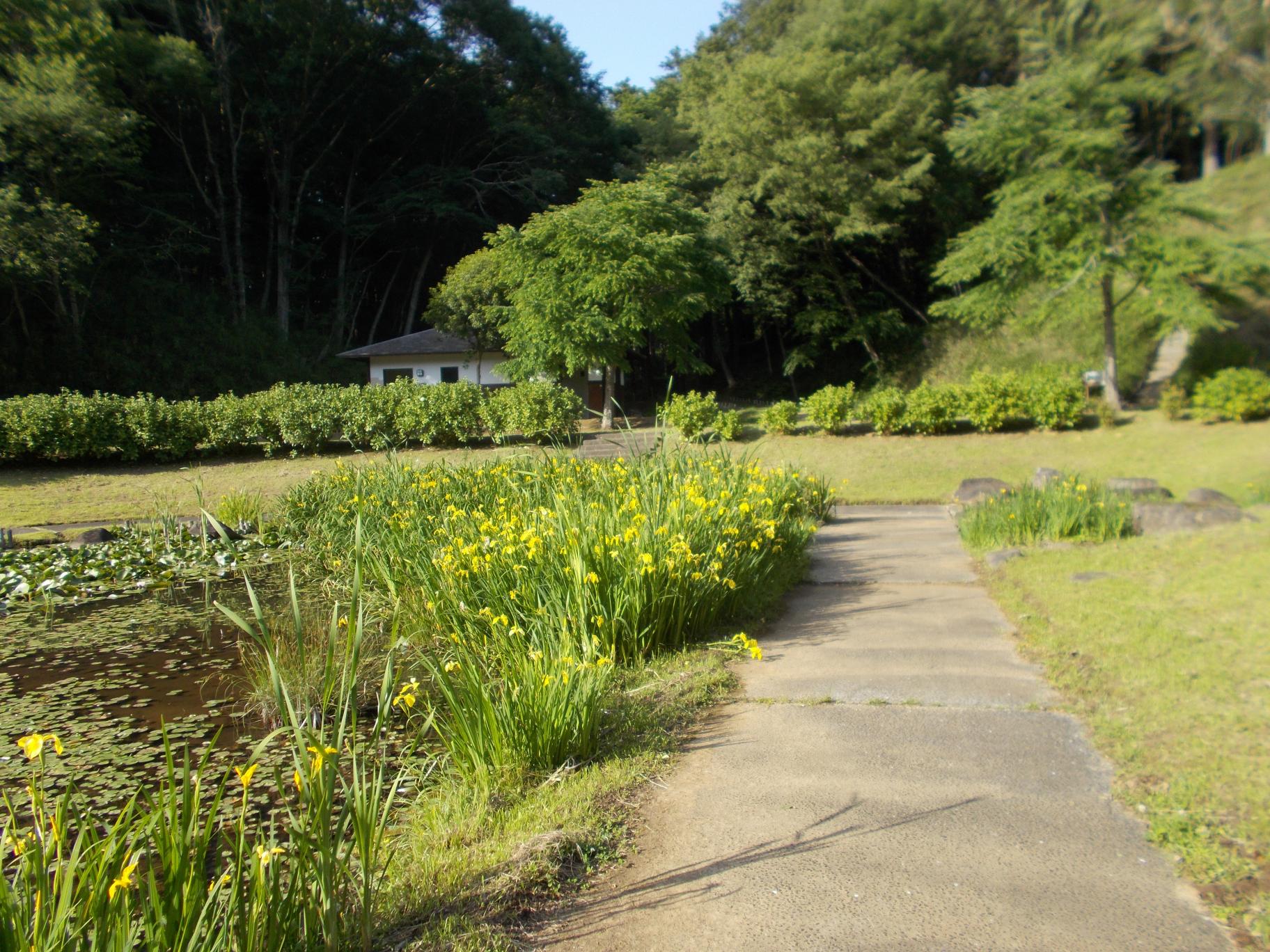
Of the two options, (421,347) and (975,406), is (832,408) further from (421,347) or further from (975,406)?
(421,347)

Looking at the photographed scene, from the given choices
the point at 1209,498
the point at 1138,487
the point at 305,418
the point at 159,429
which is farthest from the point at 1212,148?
the point at 159,429

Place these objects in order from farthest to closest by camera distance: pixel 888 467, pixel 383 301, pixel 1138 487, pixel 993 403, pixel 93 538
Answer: pixel 383 301, pixel 993 403, pixel 888 467, pixel 93 538, pixel 1138 487

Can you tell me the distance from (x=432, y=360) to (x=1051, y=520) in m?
25.5

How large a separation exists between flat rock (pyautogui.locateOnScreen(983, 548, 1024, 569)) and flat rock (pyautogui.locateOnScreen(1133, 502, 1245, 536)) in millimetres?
1356

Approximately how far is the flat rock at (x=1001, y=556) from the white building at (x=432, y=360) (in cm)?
2302

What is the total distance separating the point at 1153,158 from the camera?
52.3ft

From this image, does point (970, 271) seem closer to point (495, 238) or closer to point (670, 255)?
point (670, 255)

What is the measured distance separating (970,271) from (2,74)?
24466mm

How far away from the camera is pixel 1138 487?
33.1ft

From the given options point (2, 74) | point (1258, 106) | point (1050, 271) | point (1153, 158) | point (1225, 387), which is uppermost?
point (2, 74)

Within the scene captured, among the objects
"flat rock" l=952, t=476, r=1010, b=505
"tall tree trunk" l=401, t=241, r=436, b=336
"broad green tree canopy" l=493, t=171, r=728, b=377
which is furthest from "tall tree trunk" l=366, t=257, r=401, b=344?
"flat rock" l=952, t=476, r=1010, b=505

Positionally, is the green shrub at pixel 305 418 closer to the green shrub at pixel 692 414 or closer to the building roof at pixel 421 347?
the green shrub at pixel 692 414

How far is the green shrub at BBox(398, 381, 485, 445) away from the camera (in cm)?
1914

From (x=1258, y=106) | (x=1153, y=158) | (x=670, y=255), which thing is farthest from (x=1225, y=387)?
(x=1258, y=106)
